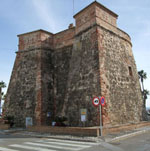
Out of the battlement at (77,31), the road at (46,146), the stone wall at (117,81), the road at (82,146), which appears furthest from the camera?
the battlement at (77,31)

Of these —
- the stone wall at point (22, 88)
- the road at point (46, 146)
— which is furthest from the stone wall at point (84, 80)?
the stone wall at point (22, 88)

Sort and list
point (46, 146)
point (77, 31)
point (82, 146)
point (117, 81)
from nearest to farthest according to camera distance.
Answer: point (82, 146), point (46, 146), point (117, 81), point (77, 31)

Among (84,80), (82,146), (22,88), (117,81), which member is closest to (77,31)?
(84,80)

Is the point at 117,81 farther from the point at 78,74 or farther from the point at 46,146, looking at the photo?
the point at 46,146

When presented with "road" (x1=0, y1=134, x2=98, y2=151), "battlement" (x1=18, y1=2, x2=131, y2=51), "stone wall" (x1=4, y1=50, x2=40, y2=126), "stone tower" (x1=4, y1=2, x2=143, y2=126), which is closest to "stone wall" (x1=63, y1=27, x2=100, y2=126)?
"stone tower" (x1=4, y1=2, x2=143, y2=126)

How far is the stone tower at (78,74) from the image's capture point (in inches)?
442

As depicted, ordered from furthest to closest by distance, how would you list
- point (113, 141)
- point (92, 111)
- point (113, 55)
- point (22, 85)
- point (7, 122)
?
point (22, 85)
point (7, 122)
point (113, 55)
point (92, 111)
point (113, 141)

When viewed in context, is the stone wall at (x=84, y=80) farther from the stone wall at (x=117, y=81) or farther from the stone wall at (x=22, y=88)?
the stone wall at (x=22, y=88)

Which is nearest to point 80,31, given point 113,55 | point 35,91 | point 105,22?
point 105,22

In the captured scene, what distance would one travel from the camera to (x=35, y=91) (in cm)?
1442

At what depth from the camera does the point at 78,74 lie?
41.0 feet

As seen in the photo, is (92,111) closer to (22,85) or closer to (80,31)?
(80,31)

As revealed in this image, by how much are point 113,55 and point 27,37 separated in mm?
8738

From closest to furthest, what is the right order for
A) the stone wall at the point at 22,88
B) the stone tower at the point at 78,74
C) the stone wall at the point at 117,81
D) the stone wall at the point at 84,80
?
the stone wall at the point at 117,81
the stone wall at the point at 84,80
the stone tower at the point at 78,74
the stone wall at the point at 22,88
